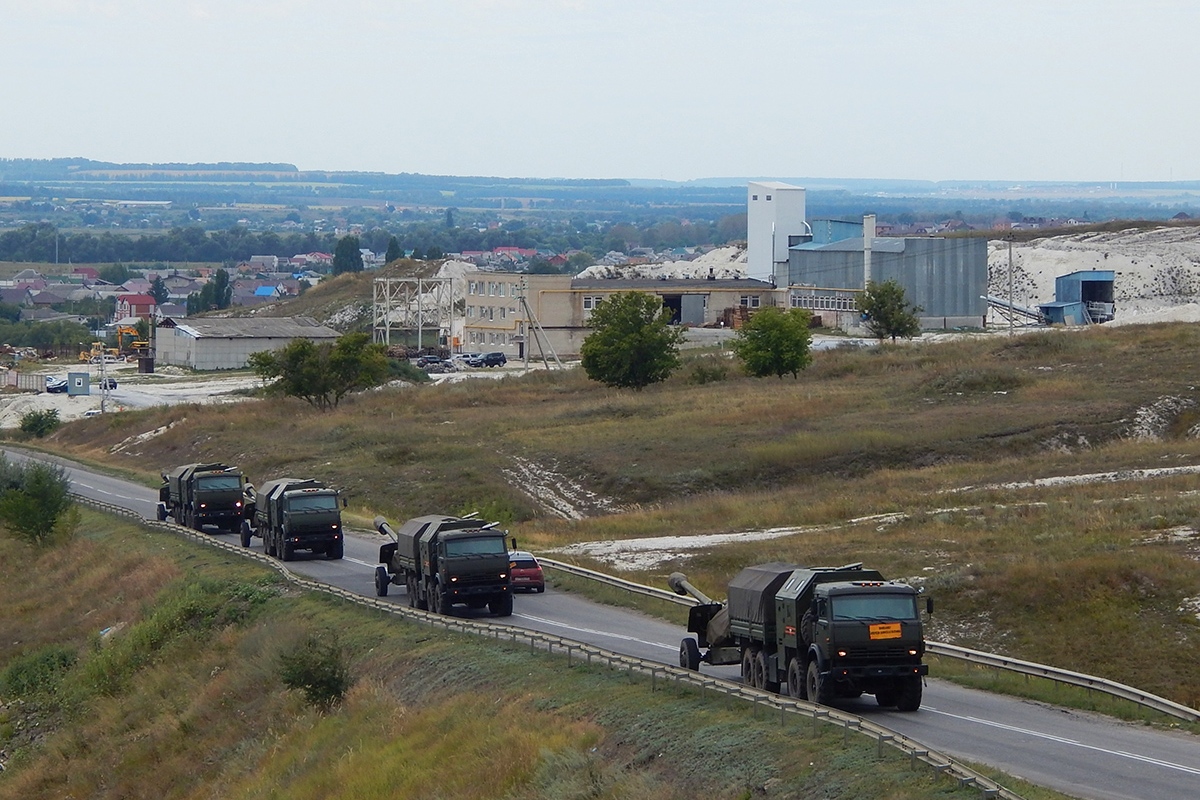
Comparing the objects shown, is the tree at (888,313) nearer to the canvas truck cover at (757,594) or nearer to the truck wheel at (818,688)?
the canvas truck cover at (757,594)

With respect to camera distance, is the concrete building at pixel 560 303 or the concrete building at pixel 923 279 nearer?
the concrete building at pixel 560 303

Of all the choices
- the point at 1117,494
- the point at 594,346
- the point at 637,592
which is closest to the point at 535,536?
the point at 637,592

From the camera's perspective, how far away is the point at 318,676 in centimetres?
2980

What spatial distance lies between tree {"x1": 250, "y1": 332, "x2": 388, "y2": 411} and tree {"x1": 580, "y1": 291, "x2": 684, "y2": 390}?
12368 millimetres

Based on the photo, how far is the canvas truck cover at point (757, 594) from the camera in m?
24.0

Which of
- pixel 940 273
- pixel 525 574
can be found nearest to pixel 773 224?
pixel 940 273

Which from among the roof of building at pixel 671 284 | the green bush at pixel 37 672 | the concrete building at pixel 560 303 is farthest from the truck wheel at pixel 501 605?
the roof of building at pixel 671 284

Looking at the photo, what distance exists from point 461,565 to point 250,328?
11750 centimetres

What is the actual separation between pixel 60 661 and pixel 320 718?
52.2 feet

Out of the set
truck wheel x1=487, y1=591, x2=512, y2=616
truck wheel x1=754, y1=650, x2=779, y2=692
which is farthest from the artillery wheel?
truck wheel x1=487, y1=591, x2=512, y2=616

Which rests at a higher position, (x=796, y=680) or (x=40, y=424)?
(x=796, y=680)

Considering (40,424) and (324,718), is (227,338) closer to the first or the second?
(40,424)

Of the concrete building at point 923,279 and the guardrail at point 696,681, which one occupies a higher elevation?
the concrete building at point 923,279

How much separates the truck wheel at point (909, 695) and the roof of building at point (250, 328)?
121 metres
